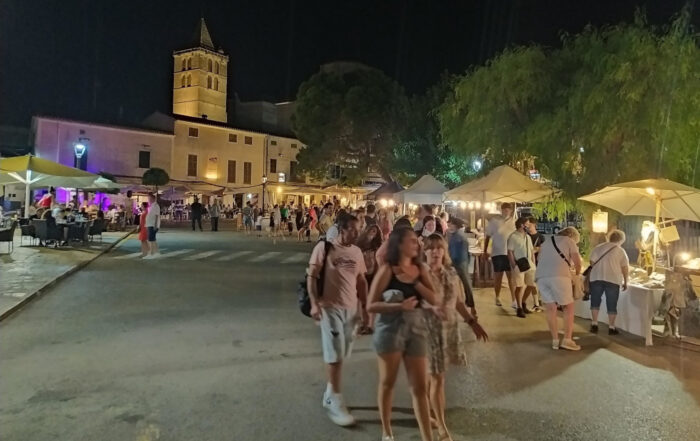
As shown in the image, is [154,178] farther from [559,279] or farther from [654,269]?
[559,279]

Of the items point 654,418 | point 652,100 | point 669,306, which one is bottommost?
point 654,418

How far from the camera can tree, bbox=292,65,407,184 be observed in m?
39.3

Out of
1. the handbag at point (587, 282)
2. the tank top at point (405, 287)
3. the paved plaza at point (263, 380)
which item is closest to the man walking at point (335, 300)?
the paved plaza at point (263, 380)

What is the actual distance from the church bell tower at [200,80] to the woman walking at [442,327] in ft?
209

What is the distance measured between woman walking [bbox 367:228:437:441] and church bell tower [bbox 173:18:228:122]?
2521 inches

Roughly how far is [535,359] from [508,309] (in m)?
3.53

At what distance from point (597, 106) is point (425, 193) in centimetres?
627

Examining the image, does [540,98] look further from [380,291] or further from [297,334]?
[380,291]

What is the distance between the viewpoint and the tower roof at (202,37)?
6919 cm

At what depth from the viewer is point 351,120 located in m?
39.7

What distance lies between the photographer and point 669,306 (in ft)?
26.8

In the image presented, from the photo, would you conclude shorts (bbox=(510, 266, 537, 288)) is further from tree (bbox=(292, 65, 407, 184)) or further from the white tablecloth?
tree (bbox=(292, 65, 407, 184))

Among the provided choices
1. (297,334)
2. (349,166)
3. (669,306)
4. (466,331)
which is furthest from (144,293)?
(349,166)

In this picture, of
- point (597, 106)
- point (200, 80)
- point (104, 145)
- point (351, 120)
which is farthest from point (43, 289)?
point (200, 80)
